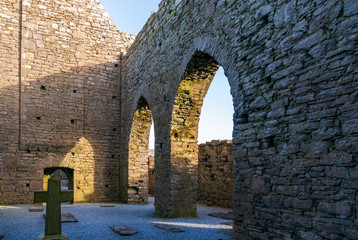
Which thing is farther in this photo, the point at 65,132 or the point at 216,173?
the point at 65,132

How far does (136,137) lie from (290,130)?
24.5 feet

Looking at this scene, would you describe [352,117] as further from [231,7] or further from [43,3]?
[43,3]

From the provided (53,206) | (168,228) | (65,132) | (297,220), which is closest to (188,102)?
(168,228)

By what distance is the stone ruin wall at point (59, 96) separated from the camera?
402 inches

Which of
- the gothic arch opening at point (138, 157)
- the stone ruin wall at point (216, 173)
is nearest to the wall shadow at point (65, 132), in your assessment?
the gothic arch opening at point (138, 157)

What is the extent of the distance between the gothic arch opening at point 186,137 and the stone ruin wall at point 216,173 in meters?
1.97

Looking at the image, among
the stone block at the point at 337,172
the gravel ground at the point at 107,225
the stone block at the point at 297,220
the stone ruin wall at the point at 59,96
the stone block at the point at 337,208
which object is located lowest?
the gravel ground at the point at 107,225

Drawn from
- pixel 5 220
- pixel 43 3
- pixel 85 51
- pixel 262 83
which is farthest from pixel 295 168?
pixel 43 3

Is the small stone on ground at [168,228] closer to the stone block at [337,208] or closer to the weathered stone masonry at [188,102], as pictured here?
the weathered stone masonry at [188,102]

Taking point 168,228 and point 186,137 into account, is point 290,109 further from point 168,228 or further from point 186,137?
point 186,137

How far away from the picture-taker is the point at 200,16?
257 inches

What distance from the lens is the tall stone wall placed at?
3.40 m

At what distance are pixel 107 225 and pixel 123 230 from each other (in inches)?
31.9

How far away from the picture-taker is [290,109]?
4094mm
